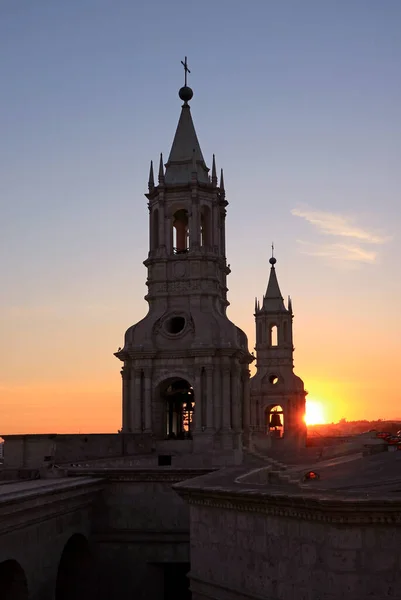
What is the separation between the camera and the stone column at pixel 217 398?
3809 centimetres

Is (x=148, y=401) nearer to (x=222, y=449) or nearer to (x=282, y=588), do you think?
(x=222, y=449)

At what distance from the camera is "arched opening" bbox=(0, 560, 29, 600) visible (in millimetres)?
20656

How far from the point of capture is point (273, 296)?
7200 cm

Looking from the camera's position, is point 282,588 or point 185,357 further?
point 185,357

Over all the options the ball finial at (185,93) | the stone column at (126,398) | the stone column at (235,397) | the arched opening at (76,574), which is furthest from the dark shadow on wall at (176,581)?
the ball finial at (185,93)

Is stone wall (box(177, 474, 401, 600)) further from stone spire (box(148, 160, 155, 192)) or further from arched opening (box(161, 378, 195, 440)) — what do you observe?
stone spire (box(148, 160, 155, 192))

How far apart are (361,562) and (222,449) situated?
23721mm

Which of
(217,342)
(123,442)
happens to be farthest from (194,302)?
(123,442)

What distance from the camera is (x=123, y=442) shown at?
36156 millimetres

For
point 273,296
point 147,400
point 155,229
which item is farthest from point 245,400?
point 273,296

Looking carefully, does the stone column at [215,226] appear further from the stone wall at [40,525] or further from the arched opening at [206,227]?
the stone wall at [40,525]

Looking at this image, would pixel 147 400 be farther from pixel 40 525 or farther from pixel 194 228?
pixel 40 525

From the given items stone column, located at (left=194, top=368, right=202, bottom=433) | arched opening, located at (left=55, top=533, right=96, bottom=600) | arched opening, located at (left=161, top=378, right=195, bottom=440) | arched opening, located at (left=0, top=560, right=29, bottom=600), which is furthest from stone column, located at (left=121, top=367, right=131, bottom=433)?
arched opening, located at (left=0, top=560, right=29, bottom=600)

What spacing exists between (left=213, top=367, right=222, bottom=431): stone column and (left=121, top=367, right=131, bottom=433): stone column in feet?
15.1
